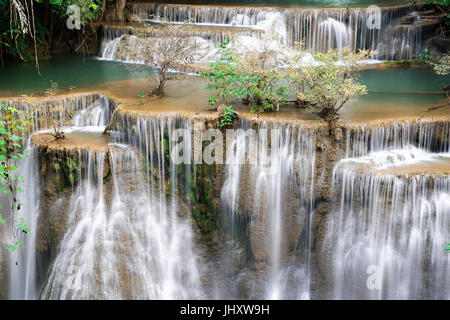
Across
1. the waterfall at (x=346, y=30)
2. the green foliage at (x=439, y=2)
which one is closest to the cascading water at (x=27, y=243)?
the waterfall at (x=346, y=30)

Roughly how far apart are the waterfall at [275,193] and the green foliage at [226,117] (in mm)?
243

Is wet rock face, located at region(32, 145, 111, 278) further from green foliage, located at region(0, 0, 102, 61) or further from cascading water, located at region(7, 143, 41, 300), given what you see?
green foliage, located at region(0, 0, 102, 61)

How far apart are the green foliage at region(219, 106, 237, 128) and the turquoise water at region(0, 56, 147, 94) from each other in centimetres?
313

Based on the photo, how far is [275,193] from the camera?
7.99 meters

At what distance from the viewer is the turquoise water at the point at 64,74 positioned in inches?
429

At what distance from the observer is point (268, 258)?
26.6ft

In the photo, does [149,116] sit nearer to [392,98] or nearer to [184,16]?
[392,98]

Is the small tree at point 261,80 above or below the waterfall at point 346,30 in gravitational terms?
below

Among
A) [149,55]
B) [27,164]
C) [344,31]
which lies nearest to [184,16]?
[344,31]

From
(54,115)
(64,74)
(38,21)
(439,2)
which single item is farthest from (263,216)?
(38,21)

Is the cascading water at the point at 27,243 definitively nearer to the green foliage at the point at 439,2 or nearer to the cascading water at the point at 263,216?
the cascading water at the point at 263,216

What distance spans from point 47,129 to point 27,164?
39.4 inches

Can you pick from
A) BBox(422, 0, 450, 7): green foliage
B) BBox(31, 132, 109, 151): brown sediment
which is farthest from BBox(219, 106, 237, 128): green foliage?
BBox(422, 0, 450, 7): green foliage

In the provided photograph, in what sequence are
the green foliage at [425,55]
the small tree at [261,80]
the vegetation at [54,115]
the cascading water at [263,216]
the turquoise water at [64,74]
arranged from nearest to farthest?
the cascading water at [263,216]
the small tree at [261,80]
the vegetation at [54,115]
the turquoise water at [64,74]
the green foliage at [425,55]
